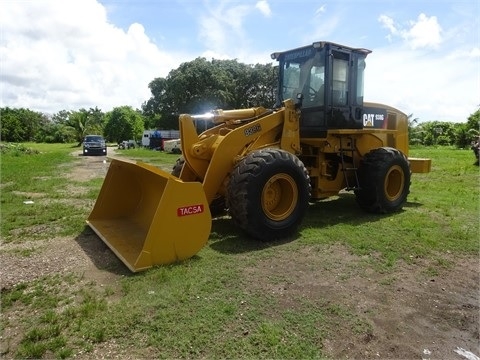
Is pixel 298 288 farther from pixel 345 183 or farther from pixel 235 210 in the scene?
pixel 345 183

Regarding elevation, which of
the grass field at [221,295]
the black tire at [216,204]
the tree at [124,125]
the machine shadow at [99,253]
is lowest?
the grass field at [221,295]

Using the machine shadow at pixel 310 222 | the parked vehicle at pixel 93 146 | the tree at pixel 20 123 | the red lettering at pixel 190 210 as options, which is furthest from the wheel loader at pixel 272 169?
the tree at pixel 20 123

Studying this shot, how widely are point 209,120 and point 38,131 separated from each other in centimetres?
7667

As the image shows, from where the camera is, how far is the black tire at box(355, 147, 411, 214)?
7.29 m

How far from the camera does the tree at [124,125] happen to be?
59.4 metres

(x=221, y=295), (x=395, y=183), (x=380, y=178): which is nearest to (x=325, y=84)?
(x=380, y=178)

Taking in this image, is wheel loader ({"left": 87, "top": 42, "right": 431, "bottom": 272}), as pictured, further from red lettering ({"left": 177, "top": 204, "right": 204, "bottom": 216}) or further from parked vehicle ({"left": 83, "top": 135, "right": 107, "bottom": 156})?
parked vehicle ({"left": 83, "top": 135, "right": 107, "bottom": 156})

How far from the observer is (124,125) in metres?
59.5

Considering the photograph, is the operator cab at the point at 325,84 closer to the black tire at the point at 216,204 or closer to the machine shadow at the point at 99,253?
the black tire at the point at 216,204

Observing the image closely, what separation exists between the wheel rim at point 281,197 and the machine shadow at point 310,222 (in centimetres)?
36

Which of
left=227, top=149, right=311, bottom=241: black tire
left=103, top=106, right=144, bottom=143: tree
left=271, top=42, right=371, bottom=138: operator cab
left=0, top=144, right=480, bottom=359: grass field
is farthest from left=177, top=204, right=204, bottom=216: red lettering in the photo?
left=103, top=106, right=144, bottom=143: tree

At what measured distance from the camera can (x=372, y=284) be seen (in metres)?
4.41

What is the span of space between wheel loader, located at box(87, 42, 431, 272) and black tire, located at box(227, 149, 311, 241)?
0.01 m

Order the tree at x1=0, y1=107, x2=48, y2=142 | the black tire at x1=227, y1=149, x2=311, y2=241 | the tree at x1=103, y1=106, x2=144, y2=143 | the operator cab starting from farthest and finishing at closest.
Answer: the tree at x1=0, y1=107, x2=48, y2=142 < the tree at x1=103, y1=106, x2=144, y2=143 < the operator cab < the black tire at x1=227, y1=149, x2=311, y2=241
